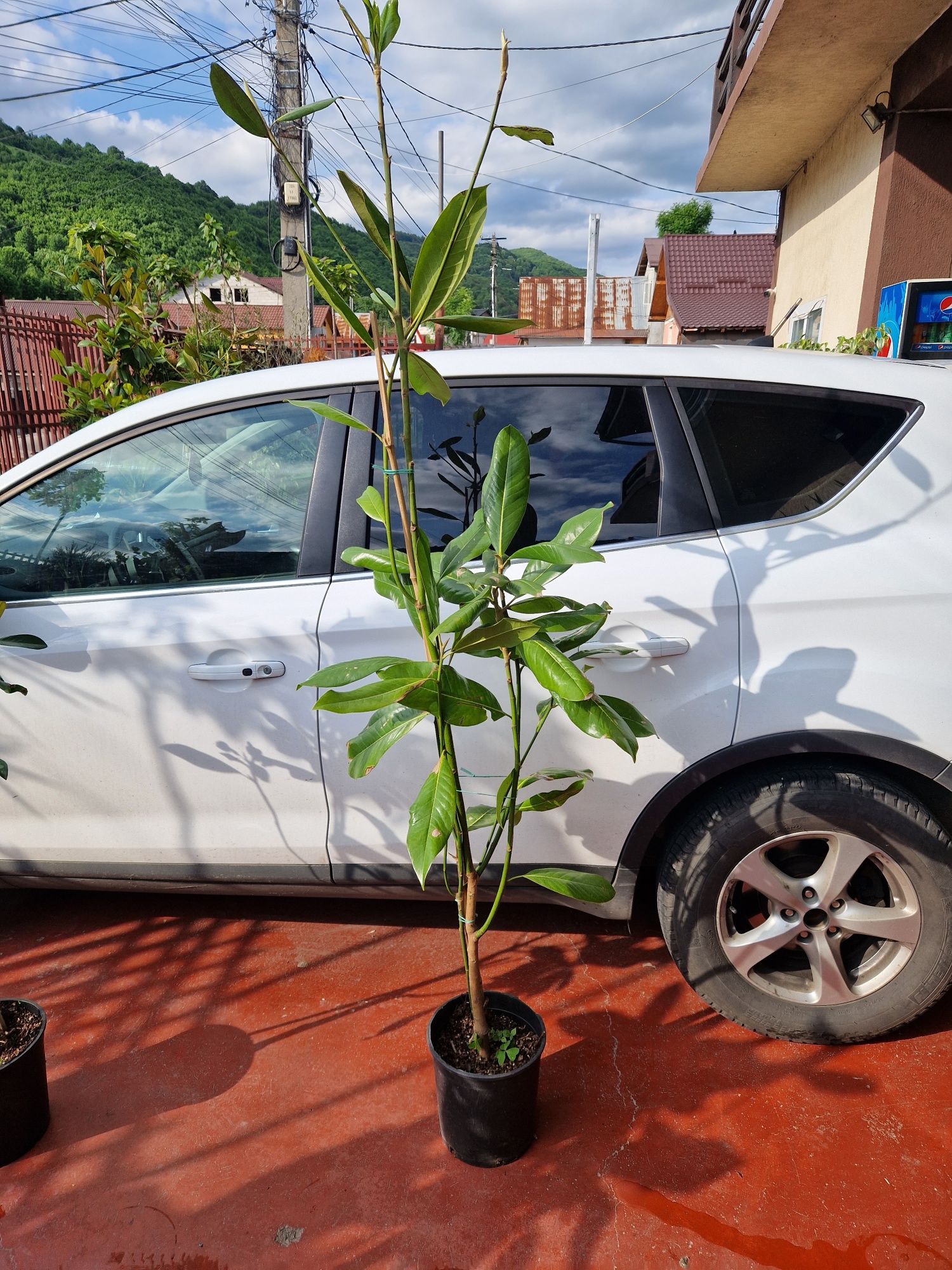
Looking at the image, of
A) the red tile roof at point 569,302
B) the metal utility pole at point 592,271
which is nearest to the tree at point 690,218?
the red tile roof at point 569,302

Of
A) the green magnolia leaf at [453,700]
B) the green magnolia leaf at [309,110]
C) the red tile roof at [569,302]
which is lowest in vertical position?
the green magnolia leaf at [453,700]

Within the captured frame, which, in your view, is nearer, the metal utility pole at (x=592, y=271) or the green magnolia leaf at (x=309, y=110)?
the green magnolia leaf at (x=309, y=110)

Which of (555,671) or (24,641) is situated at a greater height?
(555,671)

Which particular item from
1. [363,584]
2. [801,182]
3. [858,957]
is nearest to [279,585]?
[363,584]

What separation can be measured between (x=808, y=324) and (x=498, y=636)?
8.38 meters

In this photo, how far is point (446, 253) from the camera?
1424 mm

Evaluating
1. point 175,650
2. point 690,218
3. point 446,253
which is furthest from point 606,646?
point 690,218

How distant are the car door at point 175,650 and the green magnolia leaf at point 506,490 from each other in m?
0.73

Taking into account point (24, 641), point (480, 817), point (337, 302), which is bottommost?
point (480, 817)

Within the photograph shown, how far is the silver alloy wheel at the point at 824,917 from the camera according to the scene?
212 cm

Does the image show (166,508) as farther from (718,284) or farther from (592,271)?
(718,284)

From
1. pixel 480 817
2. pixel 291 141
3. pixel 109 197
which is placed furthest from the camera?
pixel 109 197

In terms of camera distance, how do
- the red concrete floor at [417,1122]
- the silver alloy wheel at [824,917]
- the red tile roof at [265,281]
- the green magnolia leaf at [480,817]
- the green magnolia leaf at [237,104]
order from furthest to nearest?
the red tile roof at [265,281], the silver alloy wheel at [824,917], the green magnolia leaf at [480,817], the red concrete floor at [417,1122], the green magnolia leaf at [237,104]

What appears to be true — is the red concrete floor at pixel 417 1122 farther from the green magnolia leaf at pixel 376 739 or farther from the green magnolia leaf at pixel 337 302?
the green magnolia leaf at pixel 337 302
